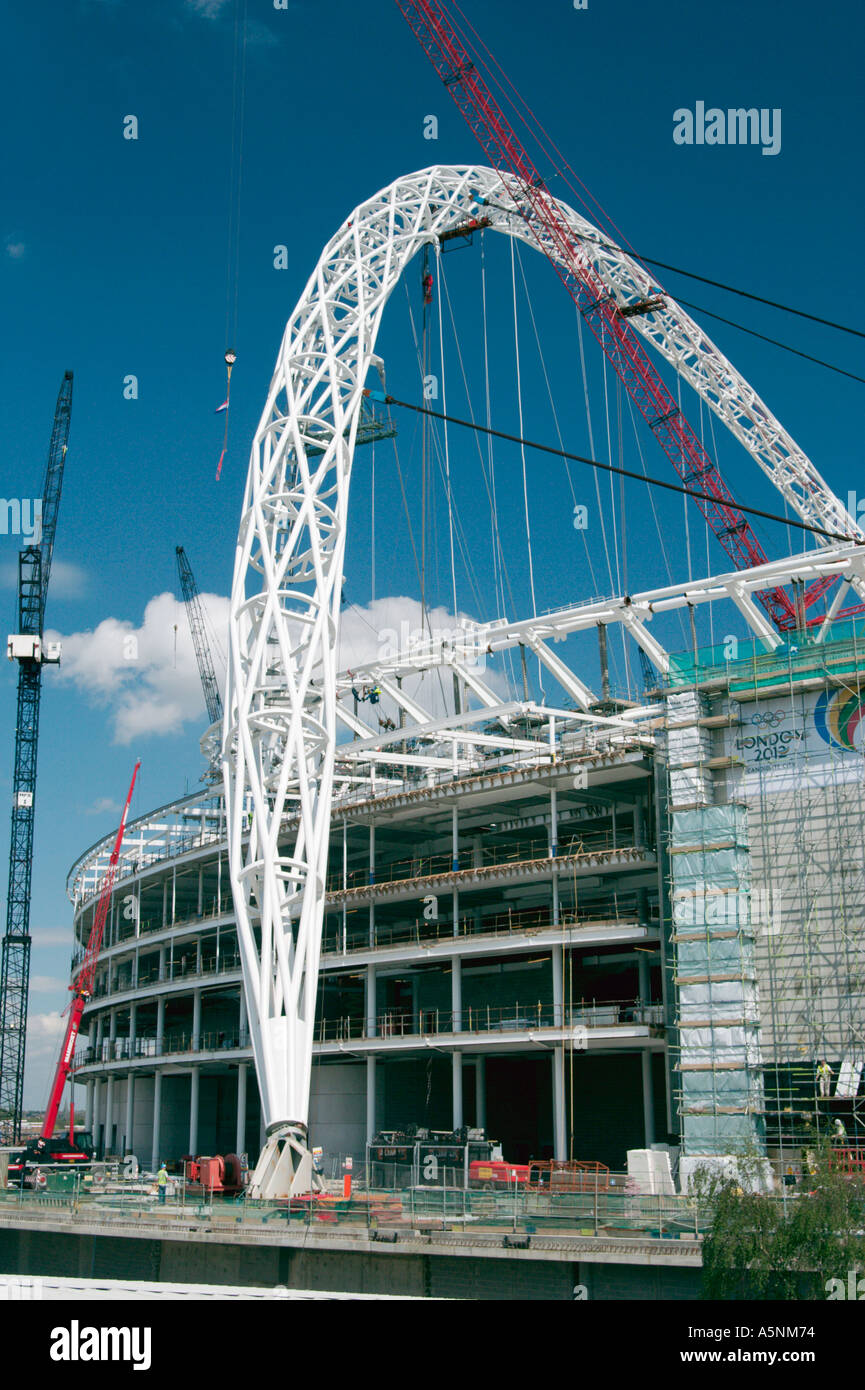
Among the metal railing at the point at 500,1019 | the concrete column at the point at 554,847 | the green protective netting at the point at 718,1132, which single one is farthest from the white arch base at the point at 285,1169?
the concrete column at the point at 554,847

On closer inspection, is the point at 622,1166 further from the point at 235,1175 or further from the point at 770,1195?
the point at 770,1195

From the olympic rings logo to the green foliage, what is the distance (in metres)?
20.6

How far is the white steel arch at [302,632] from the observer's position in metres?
39.4

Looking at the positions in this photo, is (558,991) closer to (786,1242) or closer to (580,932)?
(580,932)

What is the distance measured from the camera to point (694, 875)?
42906 millimetres

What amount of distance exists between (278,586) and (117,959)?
48.7 meters

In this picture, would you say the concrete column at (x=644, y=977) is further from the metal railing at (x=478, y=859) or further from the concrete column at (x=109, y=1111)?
the concrete column at (x=109, y=1111)

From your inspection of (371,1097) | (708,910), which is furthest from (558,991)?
(371,1097)

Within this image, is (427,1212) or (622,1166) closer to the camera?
(427,1212)

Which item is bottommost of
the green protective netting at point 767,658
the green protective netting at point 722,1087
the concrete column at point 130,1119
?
the concrete column at point 130,1119

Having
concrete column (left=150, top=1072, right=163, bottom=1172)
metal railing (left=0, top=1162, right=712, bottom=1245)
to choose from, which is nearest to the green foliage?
metal railing (left=0, top=1162, right=712, bottom=1245)

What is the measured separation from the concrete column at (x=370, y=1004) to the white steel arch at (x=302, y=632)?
31.3ft
